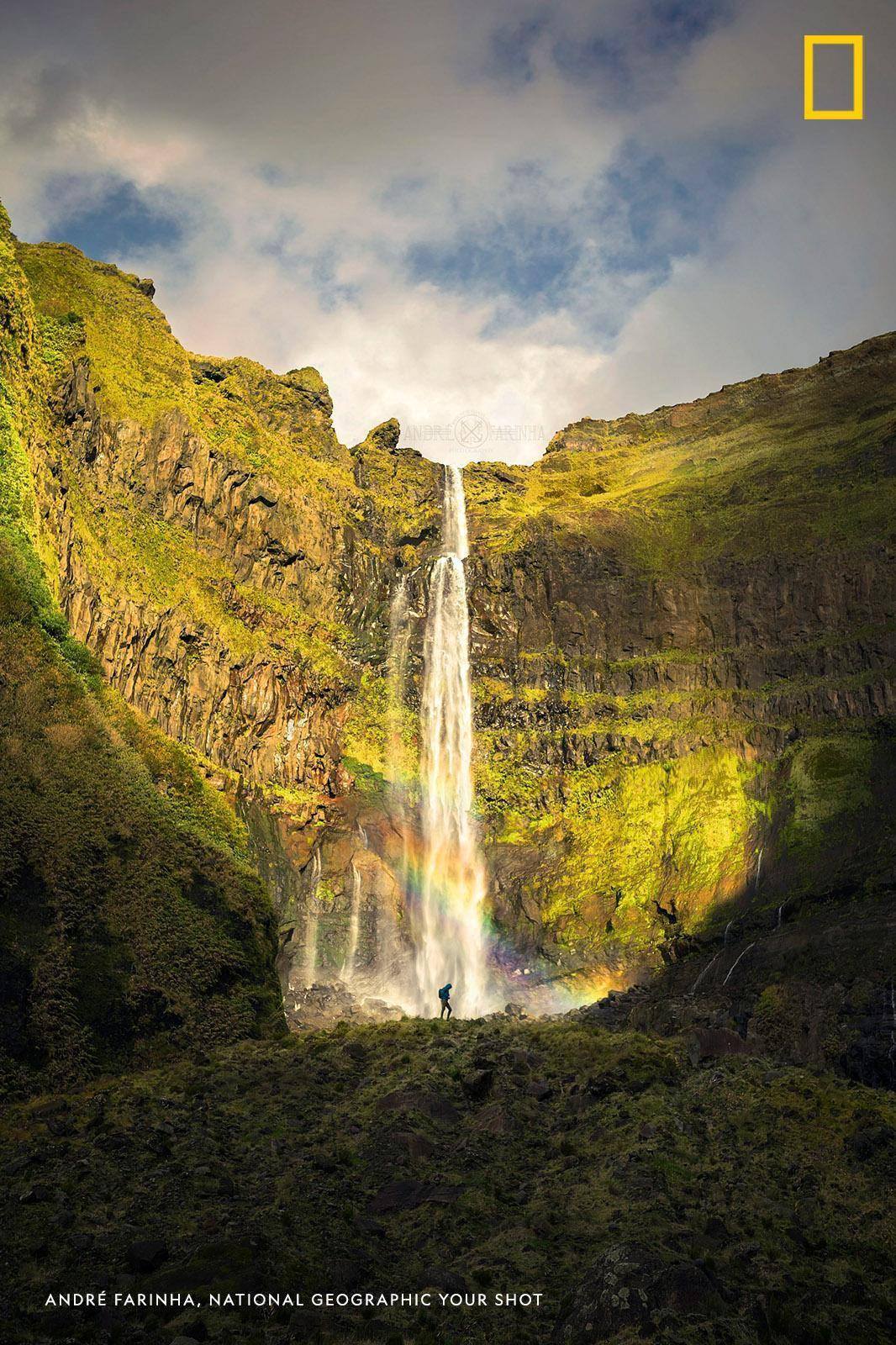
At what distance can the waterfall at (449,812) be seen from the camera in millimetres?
55525

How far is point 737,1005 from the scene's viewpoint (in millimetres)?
37250

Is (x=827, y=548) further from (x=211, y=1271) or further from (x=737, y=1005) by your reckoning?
(x=211, y=1271)

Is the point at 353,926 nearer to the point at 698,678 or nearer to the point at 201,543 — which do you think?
the point at 201,543

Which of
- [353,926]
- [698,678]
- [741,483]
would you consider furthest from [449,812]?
[741,483]

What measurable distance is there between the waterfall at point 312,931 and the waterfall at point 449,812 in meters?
6.74

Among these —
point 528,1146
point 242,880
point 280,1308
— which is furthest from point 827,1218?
point 242,880

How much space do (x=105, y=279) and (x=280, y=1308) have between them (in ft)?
276

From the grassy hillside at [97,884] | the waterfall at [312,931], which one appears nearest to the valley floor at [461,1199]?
the grassy hillside at [97,884]

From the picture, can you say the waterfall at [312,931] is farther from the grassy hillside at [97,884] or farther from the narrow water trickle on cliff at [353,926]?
the grassy hillside at [97,884]

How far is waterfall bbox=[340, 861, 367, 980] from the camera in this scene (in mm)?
53969

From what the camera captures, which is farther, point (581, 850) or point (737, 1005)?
point (581, 850)

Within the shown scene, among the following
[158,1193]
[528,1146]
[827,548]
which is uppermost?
[827,548]

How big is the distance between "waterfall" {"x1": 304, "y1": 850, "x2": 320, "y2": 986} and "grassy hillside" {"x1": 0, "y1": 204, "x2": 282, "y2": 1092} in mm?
23585

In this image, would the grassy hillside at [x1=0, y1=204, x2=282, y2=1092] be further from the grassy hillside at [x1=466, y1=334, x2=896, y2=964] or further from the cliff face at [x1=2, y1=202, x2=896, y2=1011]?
the grassy hillside at [x1=466, y1=334, x2=896, y2=964]
